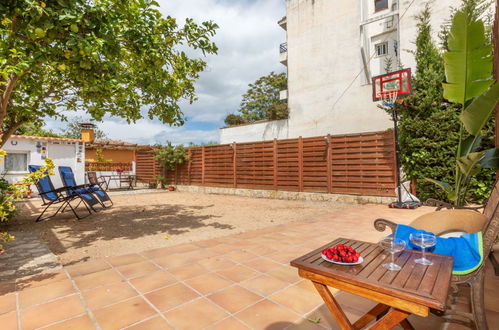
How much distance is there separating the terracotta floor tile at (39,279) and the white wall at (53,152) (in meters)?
11.0

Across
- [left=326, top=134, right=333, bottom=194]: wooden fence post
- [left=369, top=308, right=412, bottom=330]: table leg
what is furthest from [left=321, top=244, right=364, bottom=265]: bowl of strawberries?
[left=326, top=134, right=333, bottom=194]: wooden fence post

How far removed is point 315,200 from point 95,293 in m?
7.59

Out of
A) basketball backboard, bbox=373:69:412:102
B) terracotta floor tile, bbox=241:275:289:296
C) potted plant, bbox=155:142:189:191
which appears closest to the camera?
terracotta floor tile, bbox=241:275:289:296

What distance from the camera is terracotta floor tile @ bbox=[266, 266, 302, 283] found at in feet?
8.34

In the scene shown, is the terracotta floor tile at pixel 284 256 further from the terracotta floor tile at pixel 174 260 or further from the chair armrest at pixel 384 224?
the chair armrest at pixel 384 224

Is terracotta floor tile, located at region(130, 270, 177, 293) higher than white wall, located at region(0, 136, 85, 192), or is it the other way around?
white wall, located at region(0, 136, 85, 192)

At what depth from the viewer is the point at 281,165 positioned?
9891 millimetres

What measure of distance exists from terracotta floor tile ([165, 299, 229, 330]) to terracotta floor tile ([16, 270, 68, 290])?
144 cm

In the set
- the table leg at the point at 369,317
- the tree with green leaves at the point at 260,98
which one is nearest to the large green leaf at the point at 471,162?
the table leg at the point at 369,317

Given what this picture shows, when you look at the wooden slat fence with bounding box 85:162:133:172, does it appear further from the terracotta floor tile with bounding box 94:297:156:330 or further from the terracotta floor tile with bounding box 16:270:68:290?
the terracotta floor tile with bounding box 94:297:156:330

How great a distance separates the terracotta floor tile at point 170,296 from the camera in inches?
81.8

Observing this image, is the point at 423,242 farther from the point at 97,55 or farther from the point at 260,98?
the point at 260,98

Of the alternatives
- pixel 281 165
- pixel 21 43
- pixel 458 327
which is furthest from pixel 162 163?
pixel 458 327

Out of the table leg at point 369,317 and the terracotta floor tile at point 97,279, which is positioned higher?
the table leg at point 369,317
